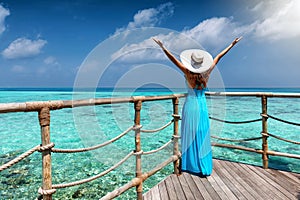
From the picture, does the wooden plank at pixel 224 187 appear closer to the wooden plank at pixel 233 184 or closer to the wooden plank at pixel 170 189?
the wooden plank at pixel 233 184

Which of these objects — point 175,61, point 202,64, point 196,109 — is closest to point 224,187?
point 196,109

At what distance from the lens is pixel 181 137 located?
2531 millimetres

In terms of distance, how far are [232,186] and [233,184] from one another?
0.19 ft

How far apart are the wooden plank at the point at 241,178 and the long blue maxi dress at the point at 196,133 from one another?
331 mm

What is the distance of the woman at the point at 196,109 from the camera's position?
7.66 ft

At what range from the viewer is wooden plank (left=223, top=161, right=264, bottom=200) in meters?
2.09

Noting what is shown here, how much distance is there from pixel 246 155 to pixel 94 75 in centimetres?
483

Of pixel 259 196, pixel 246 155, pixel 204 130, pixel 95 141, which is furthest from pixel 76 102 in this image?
pixel 95 141

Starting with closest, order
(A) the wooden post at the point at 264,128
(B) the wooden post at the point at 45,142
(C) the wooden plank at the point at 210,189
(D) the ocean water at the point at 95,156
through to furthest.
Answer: (B) the wooden post at the point at 45,142
(C) the wooden plank at the point at 210,189
(A) the wooden post at the point at 264,128
(D) the ocean water at the point at 95,156

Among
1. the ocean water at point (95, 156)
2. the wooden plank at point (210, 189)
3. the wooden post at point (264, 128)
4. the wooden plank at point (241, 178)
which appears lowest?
the ocean water at point (95, 156)

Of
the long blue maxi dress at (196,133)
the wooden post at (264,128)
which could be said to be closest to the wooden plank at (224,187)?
the long blue maxi dress at (196,133)

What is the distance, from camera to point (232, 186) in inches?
89.0

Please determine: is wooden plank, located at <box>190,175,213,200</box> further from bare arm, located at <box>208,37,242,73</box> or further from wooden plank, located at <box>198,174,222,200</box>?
bare arm, located at <box>208,37,242,73</box>

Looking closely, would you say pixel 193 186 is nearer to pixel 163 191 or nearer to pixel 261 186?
pixel 163 191
